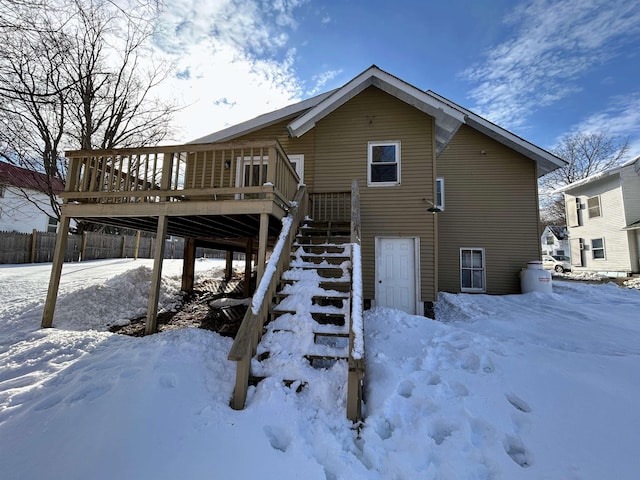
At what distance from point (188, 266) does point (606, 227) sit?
21.1m

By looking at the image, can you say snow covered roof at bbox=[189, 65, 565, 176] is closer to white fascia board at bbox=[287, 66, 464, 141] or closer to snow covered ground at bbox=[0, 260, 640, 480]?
white fascia board at bbox=[287, 66, 464, 141]

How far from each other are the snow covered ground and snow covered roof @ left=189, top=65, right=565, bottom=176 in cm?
542

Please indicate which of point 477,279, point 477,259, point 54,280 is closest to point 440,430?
point 54,280

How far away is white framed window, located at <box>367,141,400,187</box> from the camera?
7516 millimetres

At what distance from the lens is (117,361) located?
349 cm

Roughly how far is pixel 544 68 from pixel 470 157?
453 centimetres

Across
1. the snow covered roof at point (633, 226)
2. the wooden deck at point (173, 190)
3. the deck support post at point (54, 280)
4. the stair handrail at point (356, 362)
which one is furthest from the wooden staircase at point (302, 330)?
the snow covered roof at point (633, 226)

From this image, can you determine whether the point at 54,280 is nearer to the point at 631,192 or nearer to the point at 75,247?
the point at 75,247

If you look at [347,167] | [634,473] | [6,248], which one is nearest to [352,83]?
[347,167]

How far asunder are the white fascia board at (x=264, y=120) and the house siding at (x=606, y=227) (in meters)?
17.0

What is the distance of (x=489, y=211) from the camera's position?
9.99 m

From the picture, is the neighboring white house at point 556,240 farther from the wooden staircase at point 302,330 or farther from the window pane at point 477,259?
the wooden staircase at point 302,330

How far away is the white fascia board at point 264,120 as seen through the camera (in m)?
8.31

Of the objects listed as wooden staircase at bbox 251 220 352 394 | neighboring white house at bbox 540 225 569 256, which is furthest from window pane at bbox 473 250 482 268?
neighboring white house at bbox 540 225 569 256
